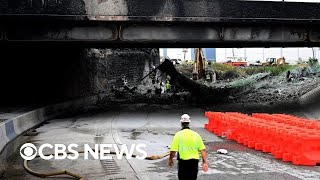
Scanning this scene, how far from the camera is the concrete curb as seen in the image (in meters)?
13.3

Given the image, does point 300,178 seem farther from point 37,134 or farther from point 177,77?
point 177,77

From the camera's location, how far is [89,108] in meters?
27.5

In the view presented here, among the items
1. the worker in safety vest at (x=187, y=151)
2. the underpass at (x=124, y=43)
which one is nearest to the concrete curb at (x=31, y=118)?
the underpass at (x=124, y=43)

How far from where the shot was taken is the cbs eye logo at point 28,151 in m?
12.2

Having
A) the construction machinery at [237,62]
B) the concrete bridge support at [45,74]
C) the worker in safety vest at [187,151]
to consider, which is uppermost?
the construction machinery at [237,62]

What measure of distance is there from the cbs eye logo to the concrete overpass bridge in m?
6.54

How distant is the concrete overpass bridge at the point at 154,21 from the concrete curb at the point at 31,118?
322cm

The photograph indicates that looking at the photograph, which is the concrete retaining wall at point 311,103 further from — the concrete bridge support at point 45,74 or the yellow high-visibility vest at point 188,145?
the yellow high-visibility vest at point 188,145

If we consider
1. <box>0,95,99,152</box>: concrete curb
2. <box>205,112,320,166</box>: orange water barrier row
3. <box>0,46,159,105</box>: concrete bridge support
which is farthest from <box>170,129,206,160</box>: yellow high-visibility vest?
<box>0,46,159,105</box>: concrete bridge support

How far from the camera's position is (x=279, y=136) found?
11.8 m

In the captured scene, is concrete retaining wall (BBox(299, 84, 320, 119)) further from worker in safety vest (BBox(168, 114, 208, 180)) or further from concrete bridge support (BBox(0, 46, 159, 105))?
worker in safety vest (BBox(168, 114, 208, 180))

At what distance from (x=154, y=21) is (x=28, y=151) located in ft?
27.9

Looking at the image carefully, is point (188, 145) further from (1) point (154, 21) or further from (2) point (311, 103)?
(2) point (311, 103)

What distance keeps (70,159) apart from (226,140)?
519 centimetres
